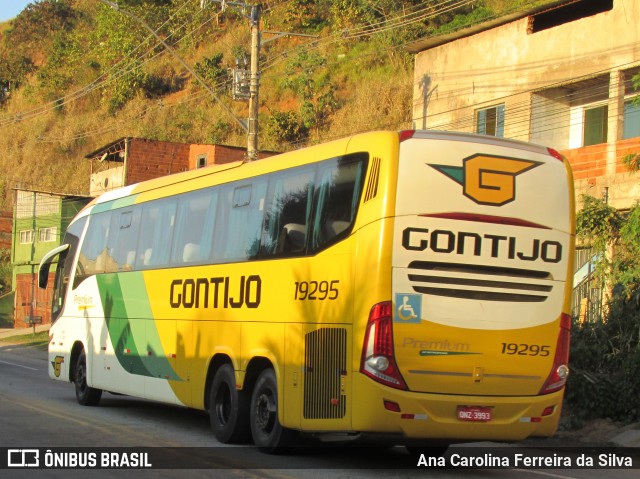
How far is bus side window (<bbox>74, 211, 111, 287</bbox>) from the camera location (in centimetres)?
1694

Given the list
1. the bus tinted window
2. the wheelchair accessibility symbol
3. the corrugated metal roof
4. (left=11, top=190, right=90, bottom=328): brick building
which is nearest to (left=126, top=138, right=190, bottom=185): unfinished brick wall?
(left=11, top=190, right=90, bottom=328): brick building

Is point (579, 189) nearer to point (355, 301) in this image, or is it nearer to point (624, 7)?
point (624, 7)

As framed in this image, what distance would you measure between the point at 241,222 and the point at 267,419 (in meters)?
2.62

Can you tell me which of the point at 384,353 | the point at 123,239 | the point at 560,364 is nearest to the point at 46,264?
the point at 123,239

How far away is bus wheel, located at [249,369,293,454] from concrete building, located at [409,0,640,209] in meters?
11.1

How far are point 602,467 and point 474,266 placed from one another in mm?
3940

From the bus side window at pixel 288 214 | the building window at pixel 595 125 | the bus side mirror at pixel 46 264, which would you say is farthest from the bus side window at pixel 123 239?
the building window at pixel 595 125

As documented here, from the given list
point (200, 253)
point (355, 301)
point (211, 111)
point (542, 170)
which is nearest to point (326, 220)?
point (355, 301)

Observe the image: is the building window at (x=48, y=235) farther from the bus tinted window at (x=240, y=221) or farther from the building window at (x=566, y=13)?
the bus tinted window at (x=240, y=221)

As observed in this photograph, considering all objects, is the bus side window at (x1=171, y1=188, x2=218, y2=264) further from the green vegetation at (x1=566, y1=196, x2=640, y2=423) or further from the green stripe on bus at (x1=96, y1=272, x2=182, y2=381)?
the green vegetation at (x1=566, y1=196, x2=640, y2=423)

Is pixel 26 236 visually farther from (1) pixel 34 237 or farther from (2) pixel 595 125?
(2) pixel 595 125

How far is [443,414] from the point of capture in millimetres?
9625

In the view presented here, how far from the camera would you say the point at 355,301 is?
977cm

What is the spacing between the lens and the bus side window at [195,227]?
43.7ft
